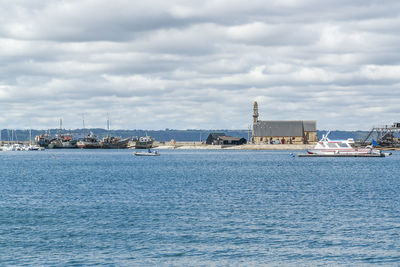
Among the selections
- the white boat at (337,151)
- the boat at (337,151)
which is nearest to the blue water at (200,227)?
the boat at (337,151)

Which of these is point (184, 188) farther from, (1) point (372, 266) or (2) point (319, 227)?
(1) point (372, 266)

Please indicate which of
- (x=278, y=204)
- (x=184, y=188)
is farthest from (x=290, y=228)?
(x=184, y=188)

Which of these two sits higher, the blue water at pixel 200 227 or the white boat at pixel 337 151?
the white boat at pixel 337 151

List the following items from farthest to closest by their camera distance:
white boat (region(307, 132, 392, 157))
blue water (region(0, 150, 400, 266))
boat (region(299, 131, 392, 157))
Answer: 1. white boat (region(307, 132, 392, 157))
2. boat (region(299, 131, 392, 157))
3. blue water (region(0, 150, 400, 266))

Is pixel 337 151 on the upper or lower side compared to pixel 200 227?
upper

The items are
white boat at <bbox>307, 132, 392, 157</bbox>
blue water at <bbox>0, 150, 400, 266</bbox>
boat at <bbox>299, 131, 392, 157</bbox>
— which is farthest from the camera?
white boat at <bbox>307, 132, 392, 157</bbox>

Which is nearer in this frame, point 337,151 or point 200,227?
point 200,227

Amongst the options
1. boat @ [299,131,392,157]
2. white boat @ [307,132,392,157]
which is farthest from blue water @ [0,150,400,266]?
white boat @ [307,132,392,157]

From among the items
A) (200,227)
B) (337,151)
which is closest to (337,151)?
(337,151)

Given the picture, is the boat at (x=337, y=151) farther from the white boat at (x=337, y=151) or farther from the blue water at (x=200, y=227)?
the blue water at (x=200, y=227)

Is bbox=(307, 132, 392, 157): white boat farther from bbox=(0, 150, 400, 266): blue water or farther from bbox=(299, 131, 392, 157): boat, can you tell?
bbox=(0, 150, 400, 266): blue water

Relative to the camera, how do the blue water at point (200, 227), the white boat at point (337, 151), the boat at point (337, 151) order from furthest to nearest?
the white boat at point (337, 151), the boat at point (337, 151), the blue water at point (200, 227)

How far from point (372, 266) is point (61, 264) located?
617 inches

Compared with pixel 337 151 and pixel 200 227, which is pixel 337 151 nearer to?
pixel 337 151
